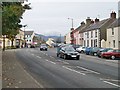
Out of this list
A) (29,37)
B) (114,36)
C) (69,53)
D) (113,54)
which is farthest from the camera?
(29,37)

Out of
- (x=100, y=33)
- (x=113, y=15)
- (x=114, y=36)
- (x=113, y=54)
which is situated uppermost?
(x=113, y=15)

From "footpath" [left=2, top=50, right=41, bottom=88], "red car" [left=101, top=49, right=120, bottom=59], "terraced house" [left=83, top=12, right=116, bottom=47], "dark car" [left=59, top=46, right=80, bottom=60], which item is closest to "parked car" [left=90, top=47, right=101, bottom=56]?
"red car" [left=101, top=49, right=120, bottom=59]

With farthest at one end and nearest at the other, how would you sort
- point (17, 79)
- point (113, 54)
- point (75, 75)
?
point (113, 54)
point (75, 75)
point (17, 79)

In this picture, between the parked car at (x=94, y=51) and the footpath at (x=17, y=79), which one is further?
the parked car at (x=94, y=51)

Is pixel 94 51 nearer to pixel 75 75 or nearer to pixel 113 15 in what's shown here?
pixel 113 15

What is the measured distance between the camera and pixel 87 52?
57.1 m

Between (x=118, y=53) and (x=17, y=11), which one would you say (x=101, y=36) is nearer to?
(x=118, y=53)

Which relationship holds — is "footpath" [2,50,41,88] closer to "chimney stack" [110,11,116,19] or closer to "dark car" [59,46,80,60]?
"dark car" [59,46,80,60]

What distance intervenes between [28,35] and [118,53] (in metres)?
146

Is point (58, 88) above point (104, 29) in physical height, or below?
below

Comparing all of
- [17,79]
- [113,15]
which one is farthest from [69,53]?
[113,15]

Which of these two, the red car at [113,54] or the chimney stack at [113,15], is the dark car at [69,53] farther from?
the chimney stack at [113,15]

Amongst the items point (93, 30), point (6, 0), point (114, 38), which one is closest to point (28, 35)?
point (93, 30)

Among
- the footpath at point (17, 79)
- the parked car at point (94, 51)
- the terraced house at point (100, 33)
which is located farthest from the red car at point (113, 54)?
the terraced house at point (100, 33)
